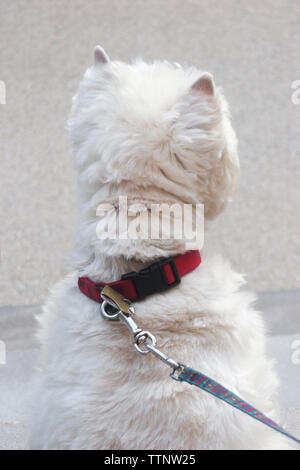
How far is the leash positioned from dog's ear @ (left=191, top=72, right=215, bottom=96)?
48 centimetres

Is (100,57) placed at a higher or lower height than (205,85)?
higher

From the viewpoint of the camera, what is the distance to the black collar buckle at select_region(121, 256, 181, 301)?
3.29 feet

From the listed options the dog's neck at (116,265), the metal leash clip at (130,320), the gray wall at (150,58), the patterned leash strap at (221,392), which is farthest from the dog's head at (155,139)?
the gray wall at (150,58)

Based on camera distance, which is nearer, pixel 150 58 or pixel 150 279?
pixel 150 279

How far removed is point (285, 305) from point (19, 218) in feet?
5.83

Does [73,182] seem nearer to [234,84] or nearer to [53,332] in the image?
[234,84]

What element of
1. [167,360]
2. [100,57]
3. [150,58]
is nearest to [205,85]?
[100,57]

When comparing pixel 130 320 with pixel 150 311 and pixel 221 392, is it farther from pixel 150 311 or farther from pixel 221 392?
pixel 221 392

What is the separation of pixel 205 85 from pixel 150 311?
20.1 inches

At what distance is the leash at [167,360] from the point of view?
33.6 inches

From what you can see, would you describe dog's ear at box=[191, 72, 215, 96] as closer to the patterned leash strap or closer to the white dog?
the white dog

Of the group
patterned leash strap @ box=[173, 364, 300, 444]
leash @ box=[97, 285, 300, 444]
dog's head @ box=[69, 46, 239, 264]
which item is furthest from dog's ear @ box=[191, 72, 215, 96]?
patterned leash strap @ box=[173, 364, 300, 444]

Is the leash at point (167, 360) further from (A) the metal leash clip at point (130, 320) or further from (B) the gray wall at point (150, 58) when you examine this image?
(B) the gray wall at point (150, 58)

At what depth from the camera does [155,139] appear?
1021mm
